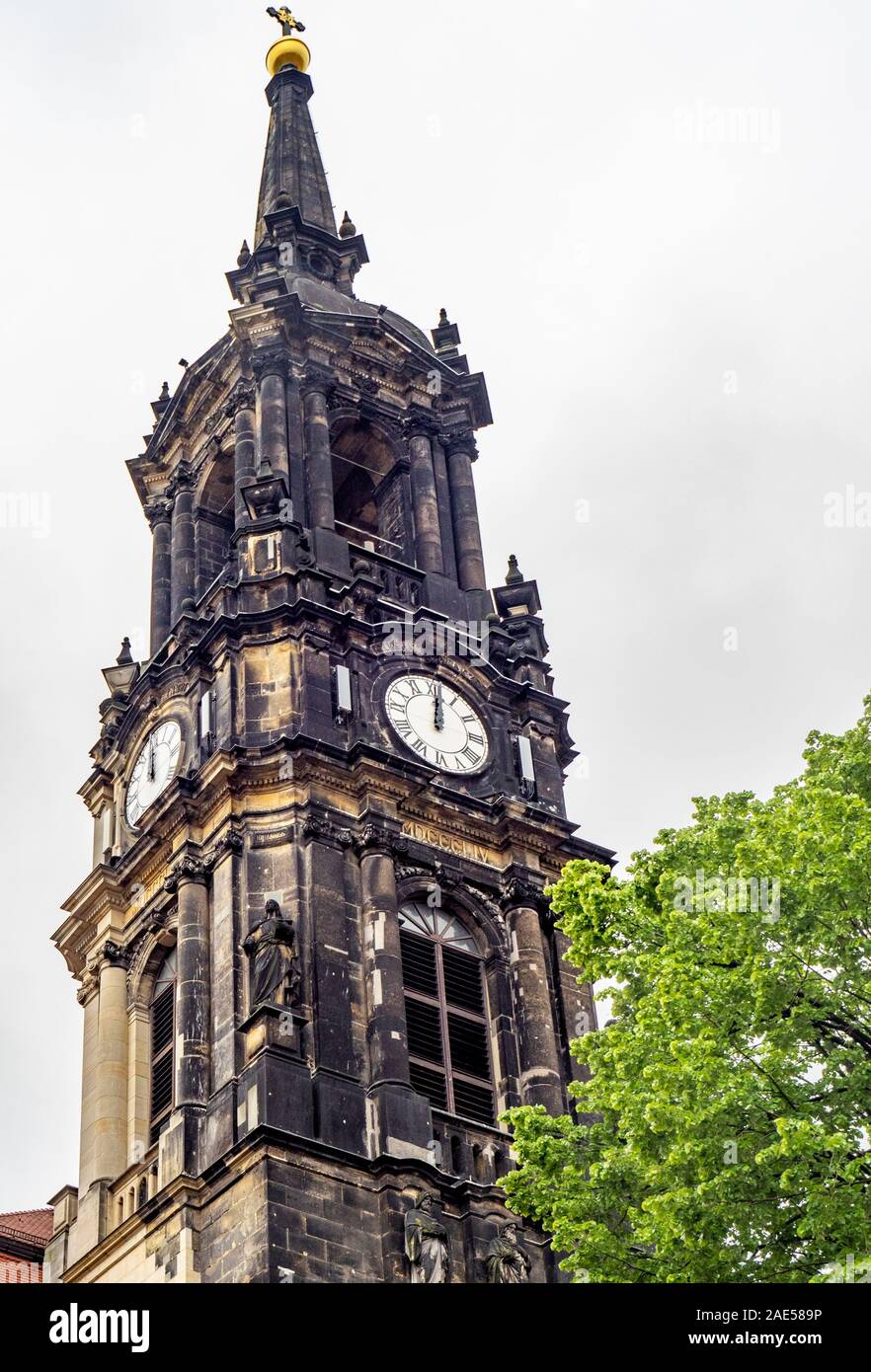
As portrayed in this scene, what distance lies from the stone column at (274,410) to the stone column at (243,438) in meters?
0.33

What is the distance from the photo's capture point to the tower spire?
57969 mm

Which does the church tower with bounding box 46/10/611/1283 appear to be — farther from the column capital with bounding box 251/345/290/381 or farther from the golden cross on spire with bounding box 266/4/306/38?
the golden cross on spire with bounding box 266/4/306/38

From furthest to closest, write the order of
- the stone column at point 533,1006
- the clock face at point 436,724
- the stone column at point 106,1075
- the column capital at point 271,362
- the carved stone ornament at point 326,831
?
the column capital at point 271,362, the clock face at point 436,724, the stone column at point 106,1075, the carved stone ornament at point 326,831, the stone column at point 533,1006

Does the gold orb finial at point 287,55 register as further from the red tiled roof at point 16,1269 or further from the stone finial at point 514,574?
the red tiled roof at point 16,1269

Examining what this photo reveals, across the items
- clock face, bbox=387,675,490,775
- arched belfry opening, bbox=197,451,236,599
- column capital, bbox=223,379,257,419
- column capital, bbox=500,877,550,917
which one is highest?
Result: column capital, bbox=223,379,257,419

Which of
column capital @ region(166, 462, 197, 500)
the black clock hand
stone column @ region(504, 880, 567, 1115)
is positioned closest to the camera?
stone column @ region(504, 880, 567, 1115)

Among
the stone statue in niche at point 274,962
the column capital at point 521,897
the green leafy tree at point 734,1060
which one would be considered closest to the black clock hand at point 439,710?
the column capital at point 521,897

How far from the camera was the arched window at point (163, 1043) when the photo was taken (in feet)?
132

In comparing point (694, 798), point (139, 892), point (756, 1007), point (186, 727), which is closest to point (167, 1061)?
point (139, 892)

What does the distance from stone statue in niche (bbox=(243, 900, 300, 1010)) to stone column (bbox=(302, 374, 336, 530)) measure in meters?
11.9

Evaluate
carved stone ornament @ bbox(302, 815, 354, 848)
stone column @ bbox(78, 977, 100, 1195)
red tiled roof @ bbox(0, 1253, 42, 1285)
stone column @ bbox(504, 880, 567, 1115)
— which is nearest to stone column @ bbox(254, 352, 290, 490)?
carved stone ornament @ bbox(302, 815, 354, 848)
